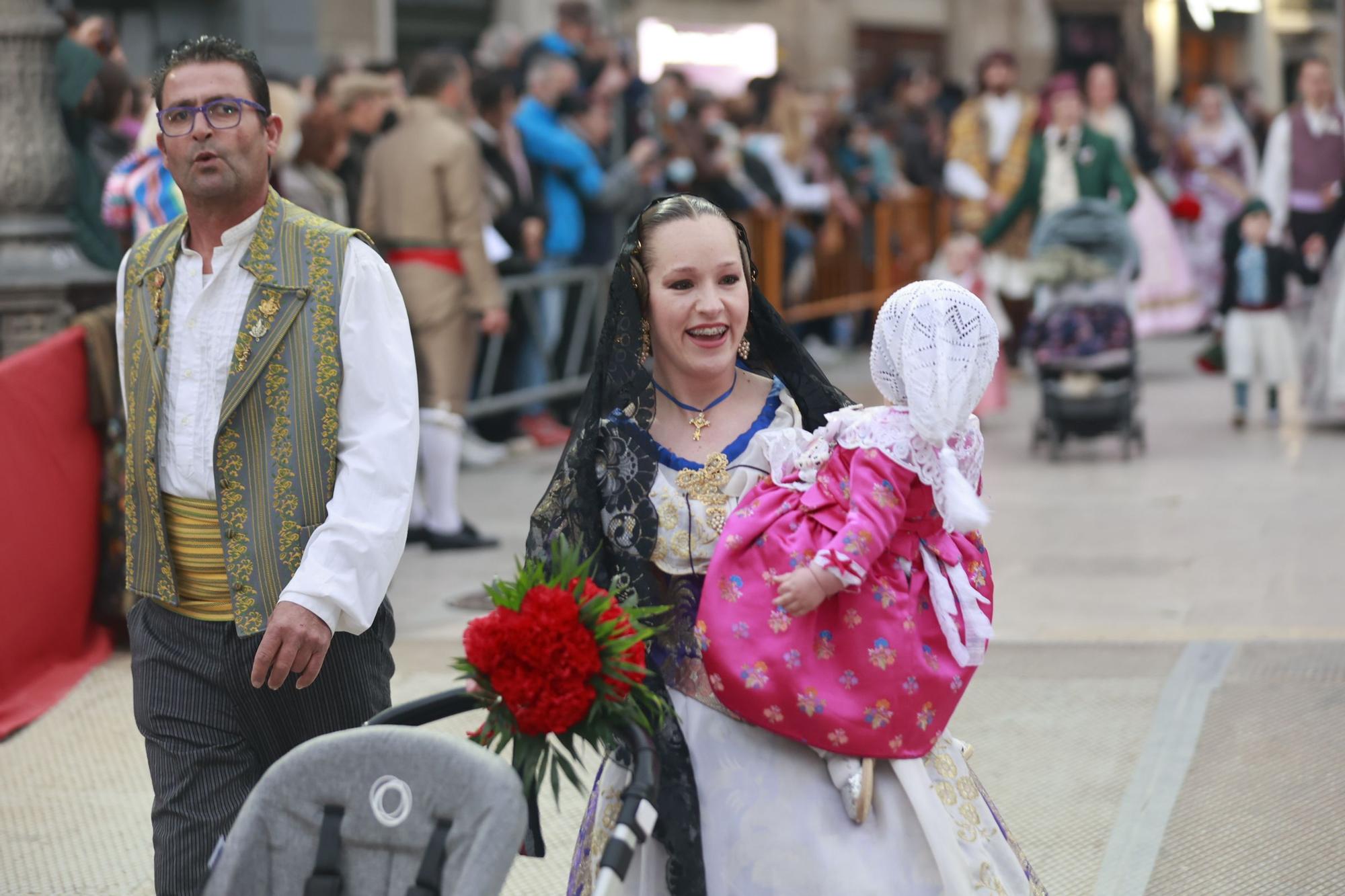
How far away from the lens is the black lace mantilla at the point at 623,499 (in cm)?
333

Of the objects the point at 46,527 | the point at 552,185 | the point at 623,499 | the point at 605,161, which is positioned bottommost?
the point at 46,527

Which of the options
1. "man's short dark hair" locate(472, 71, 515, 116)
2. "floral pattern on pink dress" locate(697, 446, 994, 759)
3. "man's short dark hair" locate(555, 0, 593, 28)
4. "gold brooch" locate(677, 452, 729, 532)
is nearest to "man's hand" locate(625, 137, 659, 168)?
"man's short dark hair" locate(555, 0, 593, 28)

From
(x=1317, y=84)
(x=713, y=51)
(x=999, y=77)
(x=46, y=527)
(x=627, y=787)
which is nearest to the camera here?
(x=627, y=787)

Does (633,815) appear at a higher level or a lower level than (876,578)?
lower

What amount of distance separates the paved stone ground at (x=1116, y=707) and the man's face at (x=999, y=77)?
20.6ft

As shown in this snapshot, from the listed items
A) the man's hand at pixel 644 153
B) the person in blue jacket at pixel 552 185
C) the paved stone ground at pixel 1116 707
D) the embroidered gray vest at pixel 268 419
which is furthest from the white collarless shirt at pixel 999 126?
the embroidered gray vest at pixel 268 419

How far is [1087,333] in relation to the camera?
11086 mm

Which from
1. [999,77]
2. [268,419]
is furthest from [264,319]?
[999,77]

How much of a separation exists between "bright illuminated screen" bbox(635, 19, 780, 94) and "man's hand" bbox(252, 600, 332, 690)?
20.9 metres

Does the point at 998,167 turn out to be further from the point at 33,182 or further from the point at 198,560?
the point at 198,560

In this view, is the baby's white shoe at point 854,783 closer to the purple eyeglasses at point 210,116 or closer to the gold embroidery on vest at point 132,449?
the gold embroidery on vest at point 132,449

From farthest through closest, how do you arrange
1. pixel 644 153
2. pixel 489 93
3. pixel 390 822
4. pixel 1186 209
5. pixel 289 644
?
pixel 1186 209 < pixel 644 153 < pixel 489 93 < pixel 289 644 < pixel 390 822

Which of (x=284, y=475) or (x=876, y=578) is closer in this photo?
(x=876, y=578)

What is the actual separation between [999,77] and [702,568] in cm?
1281
